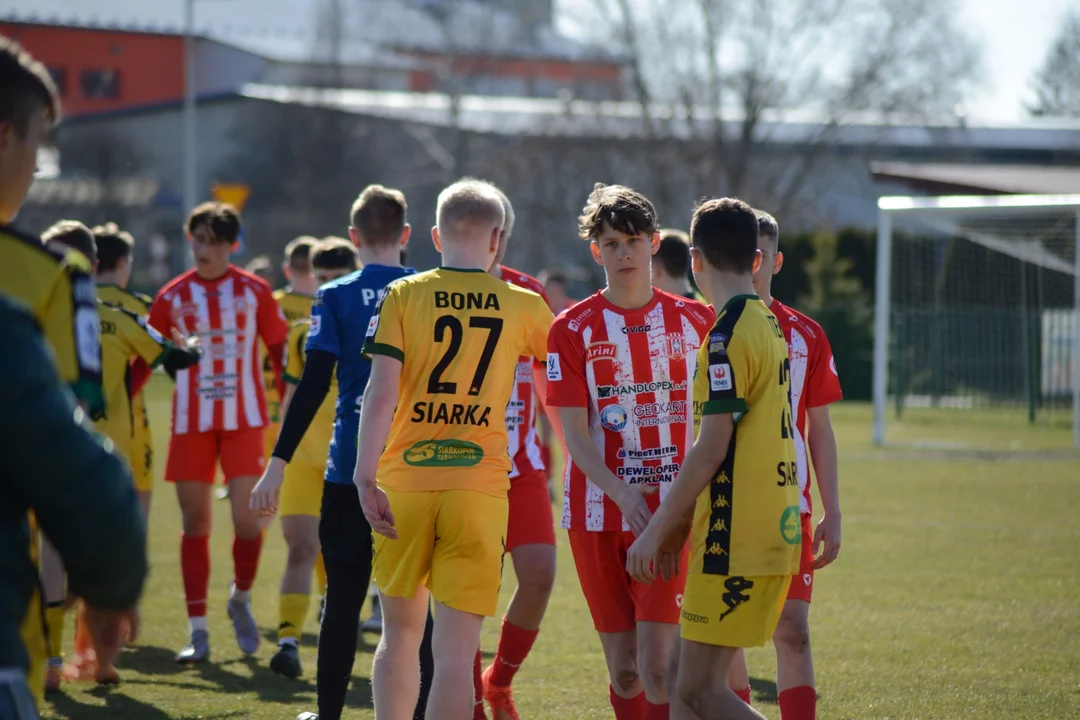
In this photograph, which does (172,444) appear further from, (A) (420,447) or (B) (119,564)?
(B) (119,564)

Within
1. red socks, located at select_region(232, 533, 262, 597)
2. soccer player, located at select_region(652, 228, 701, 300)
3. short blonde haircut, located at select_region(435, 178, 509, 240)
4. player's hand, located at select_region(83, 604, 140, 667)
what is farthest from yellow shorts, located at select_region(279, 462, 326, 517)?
player's hand, located at select_region(83, 604, 140, 667)

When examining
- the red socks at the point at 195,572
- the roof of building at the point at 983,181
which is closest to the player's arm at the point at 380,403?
the red socks at the point at 195,572

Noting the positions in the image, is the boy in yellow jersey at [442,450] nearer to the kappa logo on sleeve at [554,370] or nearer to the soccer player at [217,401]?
the kappa logo on sleeve at [554,370]

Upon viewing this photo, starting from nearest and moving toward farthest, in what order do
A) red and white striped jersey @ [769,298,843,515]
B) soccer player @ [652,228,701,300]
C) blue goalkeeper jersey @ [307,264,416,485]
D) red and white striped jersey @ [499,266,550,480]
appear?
1. red and white striped jersey @ [769,298,843,515]
2. blue goalkeeper jersey @ [307,264,416,485]
3. red and white striped jersey @ [499,266,550,480]
4. soccer player @ [652,228,701,300]

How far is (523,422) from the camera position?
539 centimetres

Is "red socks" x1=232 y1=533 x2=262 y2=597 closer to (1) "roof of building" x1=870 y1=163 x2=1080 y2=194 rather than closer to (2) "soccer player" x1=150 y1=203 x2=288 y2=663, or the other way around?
(2) "soccer player" x1=150 y1=203 x2=288 y2=663

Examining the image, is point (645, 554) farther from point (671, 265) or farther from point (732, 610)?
point (671, 265)

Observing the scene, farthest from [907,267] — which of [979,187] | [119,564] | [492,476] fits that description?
[119,564]

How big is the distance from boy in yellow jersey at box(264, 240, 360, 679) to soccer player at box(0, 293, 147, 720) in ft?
13.5

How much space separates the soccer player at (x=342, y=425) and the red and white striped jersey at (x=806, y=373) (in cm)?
150

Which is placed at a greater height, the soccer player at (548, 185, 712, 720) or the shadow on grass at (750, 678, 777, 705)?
the soccer player at (548, 185, 712, 720)

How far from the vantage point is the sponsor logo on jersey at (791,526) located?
3.66 m

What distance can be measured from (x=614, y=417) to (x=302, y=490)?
119 inches

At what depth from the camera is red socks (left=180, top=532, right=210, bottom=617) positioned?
6.99 m
